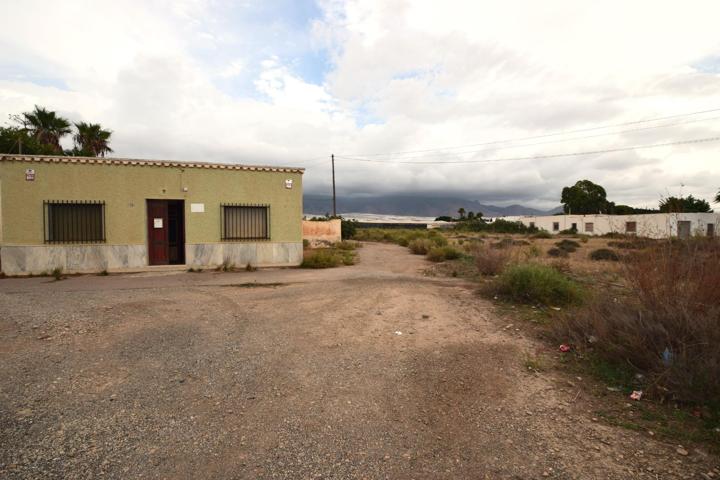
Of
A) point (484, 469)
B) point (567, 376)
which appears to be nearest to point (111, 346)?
point (484, 469)

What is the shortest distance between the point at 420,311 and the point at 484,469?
456 cm

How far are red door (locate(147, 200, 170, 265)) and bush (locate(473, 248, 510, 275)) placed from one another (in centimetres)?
1059

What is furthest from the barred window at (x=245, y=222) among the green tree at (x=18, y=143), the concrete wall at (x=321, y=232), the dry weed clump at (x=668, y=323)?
the green tree at (x=18, y=143)

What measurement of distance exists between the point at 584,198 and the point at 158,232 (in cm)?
6908

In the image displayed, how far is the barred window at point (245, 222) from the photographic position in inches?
540

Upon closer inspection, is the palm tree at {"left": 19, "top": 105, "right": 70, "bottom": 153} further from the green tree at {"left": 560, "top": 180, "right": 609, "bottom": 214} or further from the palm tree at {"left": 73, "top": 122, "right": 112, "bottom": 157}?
the green tree at {"left": 560, "top": 180, "right": 609, "bottom": 214}

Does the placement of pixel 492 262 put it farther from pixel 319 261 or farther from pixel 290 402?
pixel 290 402

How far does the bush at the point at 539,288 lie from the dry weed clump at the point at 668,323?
7.60 ft

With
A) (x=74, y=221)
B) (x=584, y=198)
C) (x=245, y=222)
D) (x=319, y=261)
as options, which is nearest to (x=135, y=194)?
(x=74, y=221)

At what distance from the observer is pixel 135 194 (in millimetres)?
12797

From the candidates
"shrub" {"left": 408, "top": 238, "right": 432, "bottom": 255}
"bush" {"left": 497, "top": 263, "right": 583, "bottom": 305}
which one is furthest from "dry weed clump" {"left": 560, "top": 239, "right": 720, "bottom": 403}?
"shrub" {"left": 408, "top": 238, "right": 432, "bottom": 255}

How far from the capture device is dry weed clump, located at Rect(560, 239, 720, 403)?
3.59m

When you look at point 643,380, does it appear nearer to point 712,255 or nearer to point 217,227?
point 712,255

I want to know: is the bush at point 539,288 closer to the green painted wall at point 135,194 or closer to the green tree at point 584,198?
the green painted wall at point 135,194
